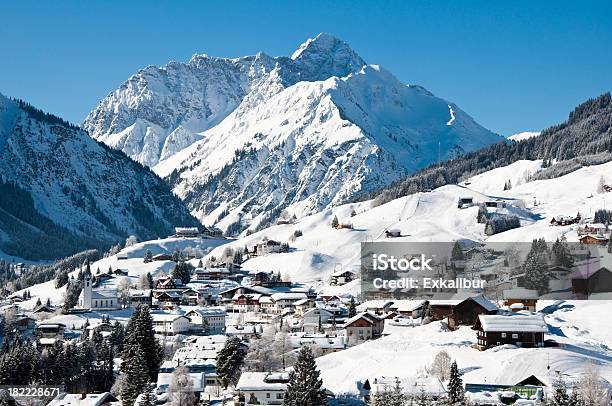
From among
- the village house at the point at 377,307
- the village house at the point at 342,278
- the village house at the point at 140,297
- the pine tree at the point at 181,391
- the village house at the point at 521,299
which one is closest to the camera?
the pine tree at the point at 181,391

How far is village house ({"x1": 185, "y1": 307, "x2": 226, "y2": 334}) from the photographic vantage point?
115 m

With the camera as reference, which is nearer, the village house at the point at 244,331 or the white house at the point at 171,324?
the village house at the point at 244,331

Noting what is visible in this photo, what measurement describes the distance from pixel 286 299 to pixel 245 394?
70.8 meters

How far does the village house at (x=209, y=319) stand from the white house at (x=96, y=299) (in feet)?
58.8

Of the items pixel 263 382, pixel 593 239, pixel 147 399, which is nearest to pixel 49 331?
pixel 147 399

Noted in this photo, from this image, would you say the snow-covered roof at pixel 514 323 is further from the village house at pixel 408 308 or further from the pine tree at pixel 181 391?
the village house at pixel 408 308

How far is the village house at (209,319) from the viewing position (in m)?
115

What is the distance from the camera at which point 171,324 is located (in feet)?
370

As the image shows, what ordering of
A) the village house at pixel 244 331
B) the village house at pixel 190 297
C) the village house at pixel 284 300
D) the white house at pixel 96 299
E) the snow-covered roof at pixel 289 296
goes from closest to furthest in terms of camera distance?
the village house at pixel 244 331
the village house at pixel 284 300
the white house at pixel 96 299
the snow-covered roof at pixel 289 296
the village house at pixel 190 297

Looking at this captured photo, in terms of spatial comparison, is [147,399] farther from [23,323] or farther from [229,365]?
[23,323]

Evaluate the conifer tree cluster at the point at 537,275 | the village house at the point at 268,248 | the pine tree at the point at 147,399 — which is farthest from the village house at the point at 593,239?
the pine tree at the point at 147,399

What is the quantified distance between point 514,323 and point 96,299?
7871 centimetres

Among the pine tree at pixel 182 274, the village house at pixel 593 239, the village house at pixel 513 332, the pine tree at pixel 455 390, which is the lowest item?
the pine tree at pixel 455 390

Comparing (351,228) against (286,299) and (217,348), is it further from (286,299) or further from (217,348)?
(217,348)
